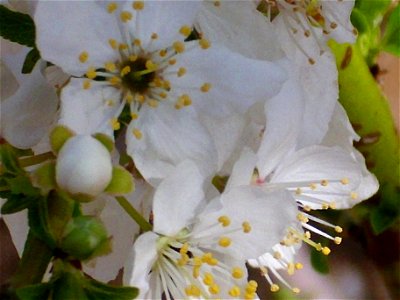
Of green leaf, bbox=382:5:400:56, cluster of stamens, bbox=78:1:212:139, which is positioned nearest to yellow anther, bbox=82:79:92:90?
cluster of stamens, bbox=78:1:212:139

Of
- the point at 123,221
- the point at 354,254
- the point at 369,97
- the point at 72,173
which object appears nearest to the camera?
the point at 72,173

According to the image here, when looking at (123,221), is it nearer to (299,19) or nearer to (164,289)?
(164,289)

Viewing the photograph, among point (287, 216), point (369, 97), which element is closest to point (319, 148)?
point (287, 216)

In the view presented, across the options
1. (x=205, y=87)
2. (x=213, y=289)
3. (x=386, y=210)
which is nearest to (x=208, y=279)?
(x=213, y=289)

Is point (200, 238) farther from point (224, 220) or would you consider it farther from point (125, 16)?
point (125, 16)

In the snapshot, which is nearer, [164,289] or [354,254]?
[164,289]

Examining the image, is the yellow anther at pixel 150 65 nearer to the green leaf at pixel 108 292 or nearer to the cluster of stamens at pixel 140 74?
the cluster of stamens at pixel 140 74

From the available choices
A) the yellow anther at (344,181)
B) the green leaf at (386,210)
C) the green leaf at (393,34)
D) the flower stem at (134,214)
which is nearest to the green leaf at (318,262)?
the green leaf at (386,210)

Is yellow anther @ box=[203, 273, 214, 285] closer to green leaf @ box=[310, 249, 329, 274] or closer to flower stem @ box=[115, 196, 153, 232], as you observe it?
flower stem @ box=[115, 196, 153, 232]
